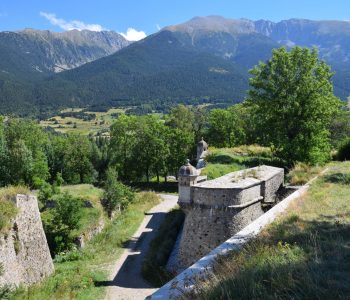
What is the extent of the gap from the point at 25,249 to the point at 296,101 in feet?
64.6

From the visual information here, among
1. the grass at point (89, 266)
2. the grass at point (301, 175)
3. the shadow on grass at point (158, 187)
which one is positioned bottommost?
the shadow on grass at point (158, 187)

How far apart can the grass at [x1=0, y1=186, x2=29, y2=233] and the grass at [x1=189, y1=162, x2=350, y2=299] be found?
451 inches

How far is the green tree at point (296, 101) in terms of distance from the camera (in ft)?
91.2

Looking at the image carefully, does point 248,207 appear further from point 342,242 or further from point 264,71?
point 264,71

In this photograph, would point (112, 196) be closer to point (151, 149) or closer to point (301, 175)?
point (151, 149)

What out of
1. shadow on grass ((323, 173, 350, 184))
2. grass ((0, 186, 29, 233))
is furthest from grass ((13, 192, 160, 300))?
shadow on grass ((323, 173, 350, 184))

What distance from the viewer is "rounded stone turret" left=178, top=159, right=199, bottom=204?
54.1 feet

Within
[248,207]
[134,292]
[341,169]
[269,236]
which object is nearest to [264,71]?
[341,169]

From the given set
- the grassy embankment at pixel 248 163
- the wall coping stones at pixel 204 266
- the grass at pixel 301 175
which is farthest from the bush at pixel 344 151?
the wall coping stones at pixel 204 266

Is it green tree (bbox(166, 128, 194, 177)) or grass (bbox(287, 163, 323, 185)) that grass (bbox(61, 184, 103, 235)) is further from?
grass (bbox(287, 163, 323, 185))

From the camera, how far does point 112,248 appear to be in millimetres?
24703

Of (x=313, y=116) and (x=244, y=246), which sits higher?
(x=313, y=116)

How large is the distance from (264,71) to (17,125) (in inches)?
1401

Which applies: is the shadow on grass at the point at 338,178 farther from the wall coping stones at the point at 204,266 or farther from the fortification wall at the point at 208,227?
the wall coping stones at the point at 204,266
